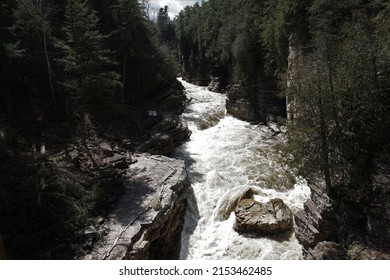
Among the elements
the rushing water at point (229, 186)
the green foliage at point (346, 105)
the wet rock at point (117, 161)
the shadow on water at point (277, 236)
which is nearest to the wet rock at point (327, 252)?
the rushing water at point (229, 186)

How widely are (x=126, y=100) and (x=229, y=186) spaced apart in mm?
13507

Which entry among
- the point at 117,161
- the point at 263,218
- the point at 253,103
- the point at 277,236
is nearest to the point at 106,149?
the point at 117,161

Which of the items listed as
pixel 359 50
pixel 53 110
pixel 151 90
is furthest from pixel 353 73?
pixel 151 90

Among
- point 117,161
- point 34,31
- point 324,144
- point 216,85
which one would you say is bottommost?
point 117,161

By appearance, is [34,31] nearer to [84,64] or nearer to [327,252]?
[84,64]

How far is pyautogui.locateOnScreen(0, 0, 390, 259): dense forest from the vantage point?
11.3 meters

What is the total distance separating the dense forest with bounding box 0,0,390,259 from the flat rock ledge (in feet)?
3.01

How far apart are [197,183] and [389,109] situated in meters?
10.9

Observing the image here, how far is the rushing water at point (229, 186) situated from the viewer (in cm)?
1386

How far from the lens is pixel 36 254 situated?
10.5m

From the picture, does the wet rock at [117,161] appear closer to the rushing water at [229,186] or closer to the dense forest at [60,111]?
the dense forest at [60,111]

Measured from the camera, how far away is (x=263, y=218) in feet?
47.9

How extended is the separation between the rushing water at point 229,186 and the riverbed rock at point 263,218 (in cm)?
38

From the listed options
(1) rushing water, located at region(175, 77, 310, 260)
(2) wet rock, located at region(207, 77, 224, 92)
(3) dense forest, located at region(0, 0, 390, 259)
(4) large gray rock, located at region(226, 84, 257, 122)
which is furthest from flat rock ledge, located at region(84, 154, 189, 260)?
(2) wet rock, located at region(207, 77, 224, 92)
